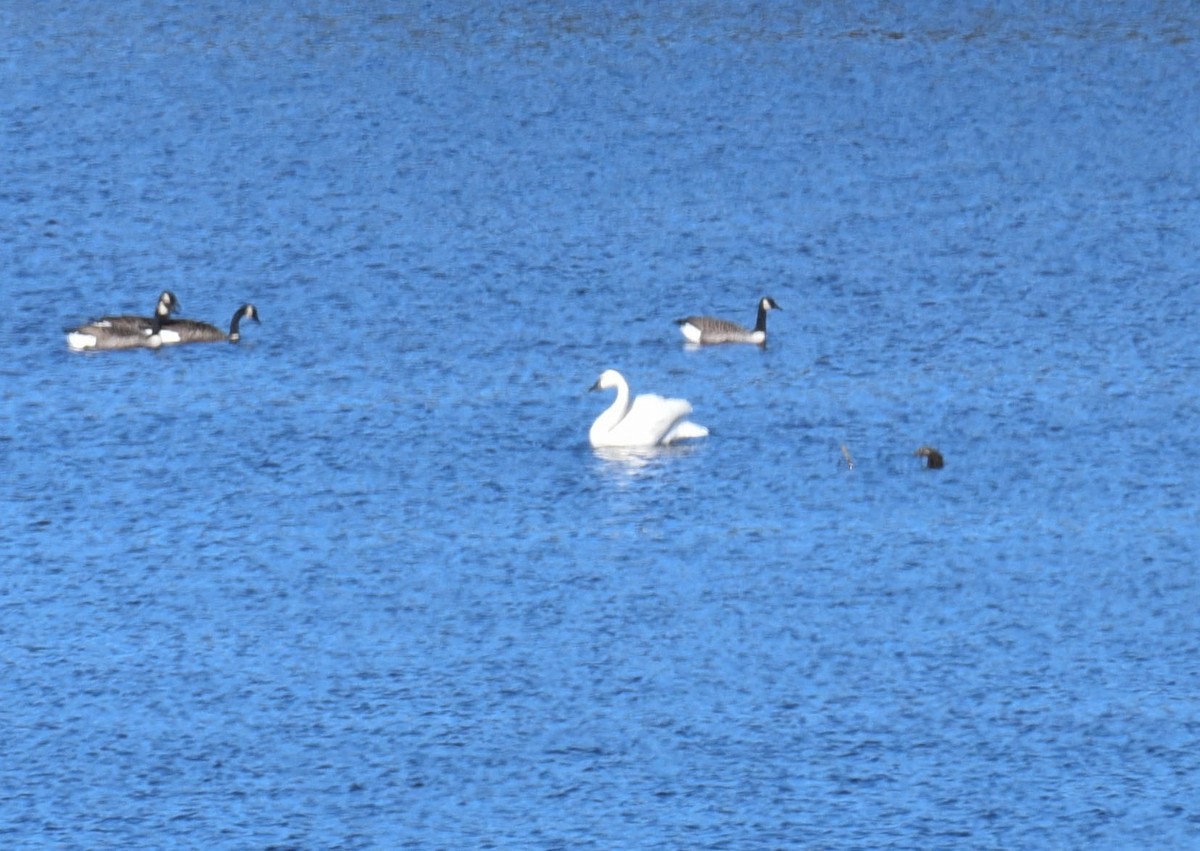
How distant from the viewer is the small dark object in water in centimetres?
2595

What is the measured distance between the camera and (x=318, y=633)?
21.2m

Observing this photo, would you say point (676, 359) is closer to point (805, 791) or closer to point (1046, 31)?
point (805, 791)

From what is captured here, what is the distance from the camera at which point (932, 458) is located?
1024 inches

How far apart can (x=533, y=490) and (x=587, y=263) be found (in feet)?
34.9

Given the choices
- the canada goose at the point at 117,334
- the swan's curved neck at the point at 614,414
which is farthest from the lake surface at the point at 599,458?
the swan's curved neck at the point at 614,414

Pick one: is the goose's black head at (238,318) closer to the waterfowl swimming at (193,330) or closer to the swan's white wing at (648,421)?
the waterfowl swimming at (193,330)

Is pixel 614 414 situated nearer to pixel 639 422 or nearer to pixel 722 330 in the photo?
pixel 639 422

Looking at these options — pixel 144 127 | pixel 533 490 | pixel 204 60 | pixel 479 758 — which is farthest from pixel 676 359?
pixel 204 60

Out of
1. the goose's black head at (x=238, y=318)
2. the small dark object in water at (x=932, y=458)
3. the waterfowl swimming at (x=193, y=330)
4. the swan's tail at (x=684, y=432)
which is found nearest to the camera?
the small dark object in water at (x=932, y=458)

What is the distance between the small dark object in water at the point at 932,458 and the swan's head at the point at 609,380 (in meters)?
3.61

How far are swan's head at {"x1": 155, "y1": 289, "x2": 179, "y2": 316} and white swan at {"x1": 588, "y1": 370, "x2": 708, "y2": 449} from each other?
7445 mm

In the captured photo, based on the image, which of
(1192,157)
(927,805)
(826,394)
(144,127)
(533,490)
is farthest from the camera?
(144,127)

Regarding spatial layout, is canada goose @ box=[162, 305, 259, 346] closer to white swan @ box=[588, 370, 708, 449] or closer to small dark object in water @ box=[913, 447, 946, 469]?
white swan @ box=[588, 370, 708, 449]

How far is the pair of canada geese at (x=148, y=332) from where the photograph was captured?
1236 inches
